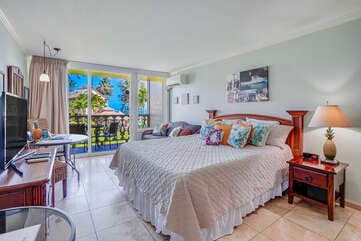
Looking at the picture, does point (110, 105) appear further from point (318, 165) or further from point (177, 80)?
point (318, 165)

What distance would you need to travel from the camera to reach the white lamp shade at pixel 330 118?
2.07 meters

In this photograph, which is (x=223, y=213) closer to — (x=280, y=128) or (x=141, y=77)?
(x=280, y=128)

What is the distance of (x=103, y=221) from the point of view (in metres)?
2.02

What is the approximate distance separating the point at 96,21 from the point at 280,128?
2.94m

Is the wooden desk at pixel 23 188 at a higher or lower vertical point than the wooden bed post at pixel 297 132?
lower

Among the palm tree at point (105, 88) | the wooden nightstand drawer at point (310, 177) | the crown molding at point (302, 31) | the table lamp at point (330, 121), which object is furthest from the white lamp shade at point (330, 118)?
the palm tree at point (105, 88)

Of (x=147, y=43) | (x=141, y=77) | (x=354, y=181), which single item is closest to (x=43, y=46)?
(x=147, y=43)

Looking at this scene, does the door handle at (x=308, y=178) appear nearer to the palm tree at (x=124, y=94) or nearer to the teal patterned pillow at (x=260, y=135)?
the teal patterned pillow at (x=260, y=135)

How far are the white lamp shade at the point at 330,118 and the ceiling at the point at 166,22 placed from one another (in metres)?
1.13

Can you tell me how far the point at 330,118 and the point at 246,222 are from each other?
151cm

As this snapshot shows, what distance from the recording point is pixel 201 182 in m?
1.59

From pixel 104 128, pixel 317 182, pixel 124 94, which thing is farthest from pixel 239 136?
pixel 104 128

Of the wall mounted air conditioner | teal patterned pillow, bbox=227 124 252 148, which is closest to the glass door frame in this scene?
the wall mounted air conditioner

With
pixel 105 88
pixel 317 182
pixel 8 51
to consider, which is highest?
pixel 8 51
